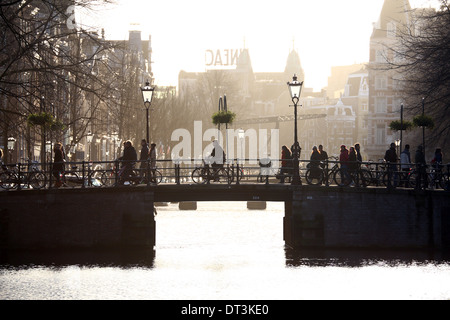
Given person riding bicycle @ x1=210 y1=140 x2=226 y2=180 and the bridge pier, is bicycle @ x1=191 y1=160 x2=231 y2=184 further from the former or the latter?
the bridge pier

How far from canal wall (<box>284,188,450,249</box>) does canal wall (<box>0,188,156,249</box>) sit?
6.27m

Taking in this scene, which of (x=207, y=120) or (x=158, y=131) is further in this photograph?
(x=207, y=120)

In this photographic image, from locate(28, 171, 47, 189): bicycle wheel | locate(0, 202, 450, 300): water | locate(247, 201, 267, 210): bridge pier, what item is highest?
locate(28, 171, 47, 189): bicycle wheel

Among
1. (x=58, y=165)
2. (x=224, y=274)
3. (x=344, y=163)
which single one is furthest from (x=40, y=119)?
(x=224, y=274)

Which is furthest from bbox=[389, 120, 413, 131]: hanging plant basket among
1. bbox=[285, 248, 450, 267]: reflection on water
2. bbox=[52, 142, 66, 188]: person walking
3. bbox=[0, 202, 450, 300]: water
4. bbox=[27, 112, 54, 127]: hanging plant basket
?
bbox=[27, 112, 54, 127]: hanging plant basket

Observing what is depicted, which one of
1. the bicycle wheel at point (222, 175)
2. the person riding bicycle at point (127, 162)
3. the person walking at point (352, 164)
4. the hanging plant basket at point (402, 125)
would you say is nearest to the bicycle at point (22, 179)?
the person riding bicycle at point (127, 162)

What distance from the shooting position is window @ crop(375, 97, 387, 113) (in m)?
130

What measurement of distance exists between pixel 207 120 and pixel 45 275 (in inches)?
3179

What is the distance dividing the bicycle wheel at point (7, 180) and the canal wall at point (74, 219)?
129cm

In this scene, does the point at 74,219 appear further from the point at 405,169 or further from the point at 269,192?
the point at 405,169

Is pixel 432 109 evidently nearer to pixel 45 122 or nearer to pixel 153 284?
pixel 45 122

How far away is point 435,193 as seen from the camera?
139 ft
